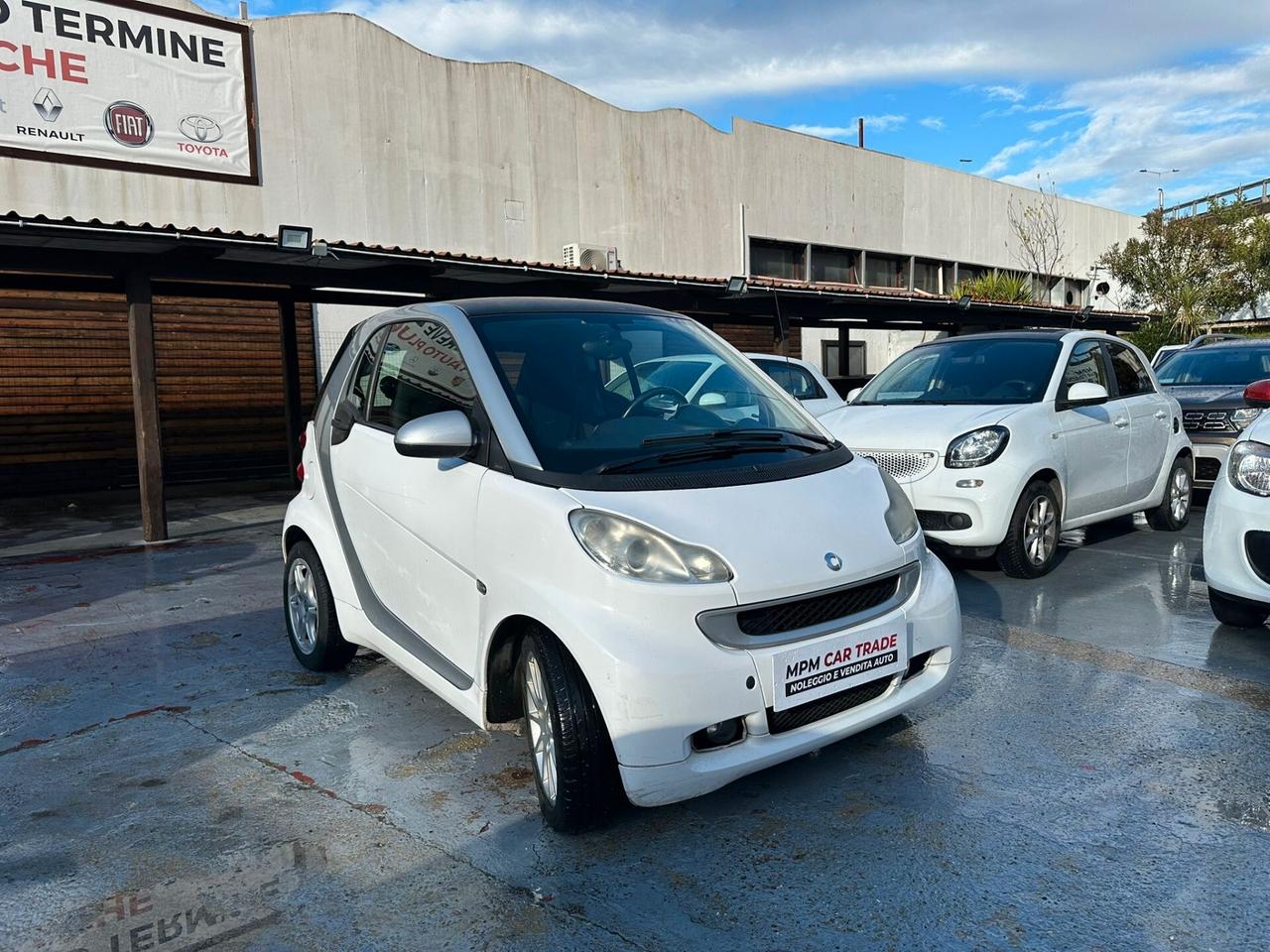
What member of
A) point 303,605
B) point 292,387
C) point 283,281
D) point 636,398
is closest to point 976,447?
point 636,398

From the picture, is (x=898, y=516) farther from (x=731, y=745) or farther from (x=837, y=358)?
(x=837, y=358)

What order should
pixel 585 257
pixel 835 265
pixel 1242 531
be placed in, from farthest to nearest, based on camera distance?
pixel 835 265 < pixel 585 257 < pixel 1242 531

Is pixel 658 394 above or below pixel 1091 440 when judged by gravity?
above

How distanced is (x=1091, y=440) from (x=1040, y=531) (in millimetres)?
896

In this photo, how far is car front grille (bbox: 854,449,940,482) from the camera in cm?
610

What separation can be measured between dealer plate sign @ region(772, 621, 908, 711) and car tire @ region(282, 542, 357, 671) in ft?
7.73

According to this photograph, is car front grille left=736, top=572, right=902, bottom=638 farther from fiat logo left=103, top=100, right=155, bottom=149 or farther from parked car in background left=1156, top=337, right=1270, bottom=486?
fiat logo left=103, top=100, right=155, bottom=149

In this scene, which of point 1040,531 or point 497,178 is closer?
point 1040,531

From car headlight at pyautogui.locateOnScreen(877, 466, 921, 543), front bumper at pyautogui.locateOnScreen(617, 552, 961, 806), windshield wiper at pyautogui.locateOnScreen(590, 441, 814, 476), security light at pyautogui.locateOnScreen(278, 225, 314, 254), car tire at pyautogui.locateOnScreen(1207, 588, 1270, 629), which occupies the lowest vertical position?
car tire at pyautogui.locateOnScreen(1207, 588, 1270, 629)

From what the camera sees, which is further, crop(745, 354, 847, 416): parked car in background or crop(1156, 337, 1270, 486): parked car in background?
crop(745, 354, 847, 416): parked car in background

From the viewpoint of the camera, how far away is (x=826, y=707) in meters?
3.01

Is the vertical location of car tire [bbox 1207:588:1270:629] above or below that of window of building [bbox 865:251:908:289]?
below

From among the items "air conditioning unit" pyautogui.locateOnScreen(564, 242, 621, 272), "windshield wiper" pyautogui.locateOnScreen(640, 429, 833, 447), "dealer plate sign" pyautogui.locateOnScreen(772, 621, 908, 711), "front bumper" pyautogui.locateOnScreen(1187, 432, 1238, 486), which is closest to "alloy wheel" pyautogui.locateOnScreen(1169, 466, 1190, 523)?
"front bumper" pyautogui.locateOnScreen(1187, 432, 1238, 486)

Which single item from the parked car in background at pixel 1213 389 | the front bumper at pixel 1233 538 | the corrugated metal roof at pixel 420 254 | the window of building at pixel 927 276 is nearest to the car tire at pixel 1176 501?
the parked car in background at pixel 1213 389
